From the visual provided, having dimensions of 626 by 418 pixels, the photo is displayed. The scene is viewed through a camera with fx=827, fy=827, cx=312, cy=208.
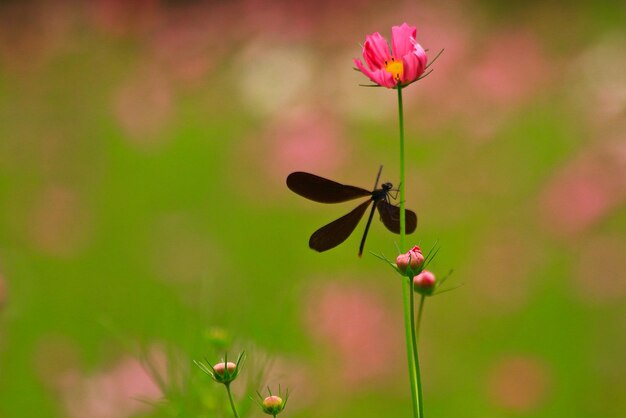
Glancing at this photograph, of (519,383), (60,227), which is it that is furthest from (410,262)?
(60,227)

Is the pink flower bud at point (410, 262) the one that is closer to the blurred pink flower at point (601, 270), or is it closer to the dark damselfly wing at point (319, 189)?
the dark damselfly wing at point (319, 189)

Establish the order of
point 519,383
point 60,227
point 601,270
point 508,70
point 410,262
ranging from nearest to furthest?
1. point 410,262
2. point 519,383
3. point 601,270
4. point 60,227
5. point 508,70

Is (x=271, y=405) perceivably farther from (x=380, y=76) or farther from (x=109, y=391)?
(x=109, y=391)

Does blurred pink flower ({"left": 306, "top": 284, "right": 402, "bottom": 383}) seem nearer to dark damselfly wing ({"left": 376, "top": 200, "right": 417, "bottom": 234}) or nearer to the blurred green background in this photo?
the blurred green background

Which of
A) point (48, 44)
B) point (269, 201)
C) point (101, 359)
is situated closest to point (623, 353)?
point (269, 201)

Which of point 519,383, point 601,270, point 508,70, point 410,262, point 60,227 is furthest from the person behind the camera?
point 508,70

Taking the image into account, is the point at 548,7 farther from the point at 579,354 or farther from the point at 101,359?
the point at 101,359

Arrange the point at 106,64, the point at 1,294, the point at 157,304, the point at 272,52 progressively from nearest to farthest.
→ the point at 1,294
the point at 157,304
the point at 272,52
the point at 106,64

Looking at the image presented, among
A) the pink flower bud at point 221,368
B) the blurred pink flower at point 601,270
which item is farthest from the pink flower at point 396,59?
the blurred pink flower at point 601,270
